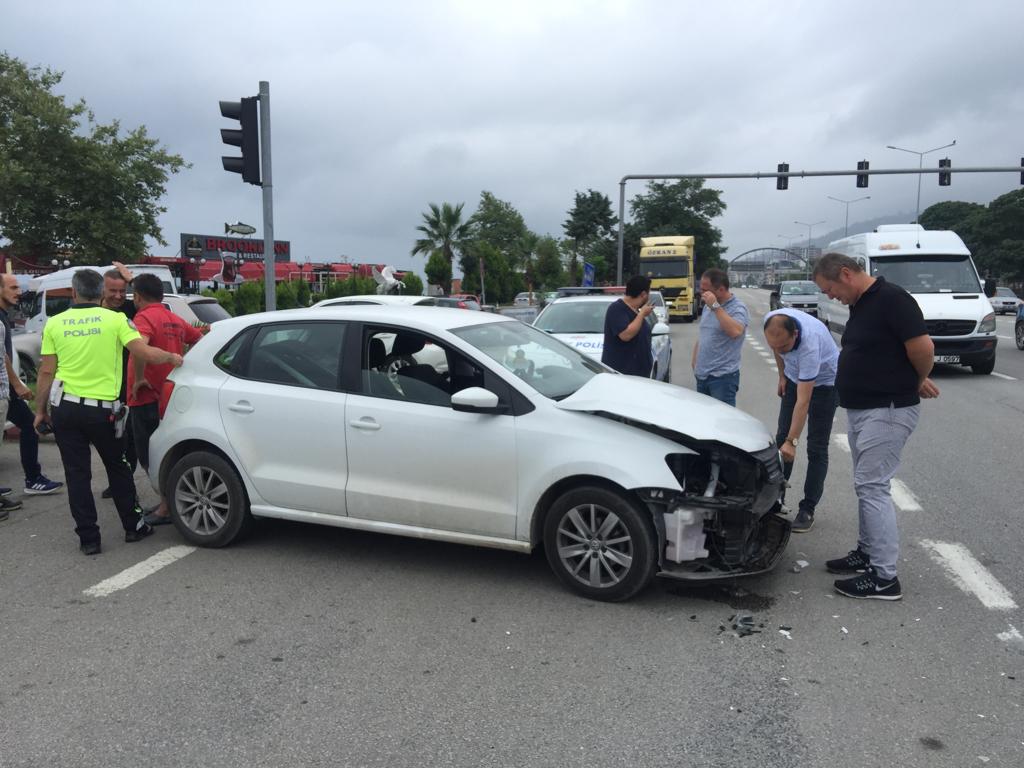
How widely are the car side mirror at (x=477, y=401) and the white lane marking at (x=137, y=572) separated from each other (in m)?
2.17

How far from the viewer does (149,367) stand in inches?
231

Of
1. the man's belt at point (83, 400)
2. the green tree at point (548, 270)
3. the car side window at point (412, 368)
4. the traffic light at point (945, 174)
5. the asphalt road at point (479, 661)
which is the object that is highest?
the traffic light at point (945, 174)

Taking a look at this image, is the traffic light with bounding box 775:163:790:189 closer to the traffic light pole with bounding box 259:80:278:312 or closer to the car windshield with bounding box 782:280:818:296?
the car windshield with bounding box 782:280:818:296

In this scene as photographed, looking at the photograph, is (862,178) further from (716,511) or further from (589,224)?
(589,224)

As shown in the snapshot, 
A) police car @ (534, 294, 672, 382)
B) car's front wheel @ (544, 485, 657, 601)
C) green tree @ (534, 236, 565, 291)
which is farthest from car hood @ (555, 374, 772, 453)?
green tree @ (534, 236, 565, 291)

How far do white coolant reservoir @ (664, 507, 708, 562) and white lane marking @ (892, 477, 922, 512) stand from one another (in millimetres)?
2746

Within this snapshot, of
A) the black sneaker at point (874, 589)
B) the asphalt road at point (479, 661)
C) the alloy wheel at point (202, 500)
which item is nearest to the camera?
the asphalt road at point (479, 661)

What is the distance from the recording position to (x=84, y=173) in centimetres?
2895

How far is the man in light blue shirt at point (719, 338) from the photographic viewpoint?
657 cm

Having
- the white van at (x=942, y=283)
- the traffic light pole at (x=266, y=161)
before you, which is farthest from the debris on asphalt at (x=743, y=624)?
the white van at (x=942, y=283)

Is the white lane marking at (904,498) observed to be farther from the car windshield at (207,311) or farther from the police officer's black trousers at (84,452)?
the car windshield at (207,311)

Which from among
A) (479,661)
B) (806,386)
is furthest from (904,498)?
(479,661)

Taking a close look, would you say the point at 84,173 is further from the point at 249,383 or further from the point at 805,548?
the point at 805,548

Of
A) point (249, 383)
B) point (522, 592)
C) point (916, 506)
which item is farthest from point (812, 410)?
point (249, 383)
